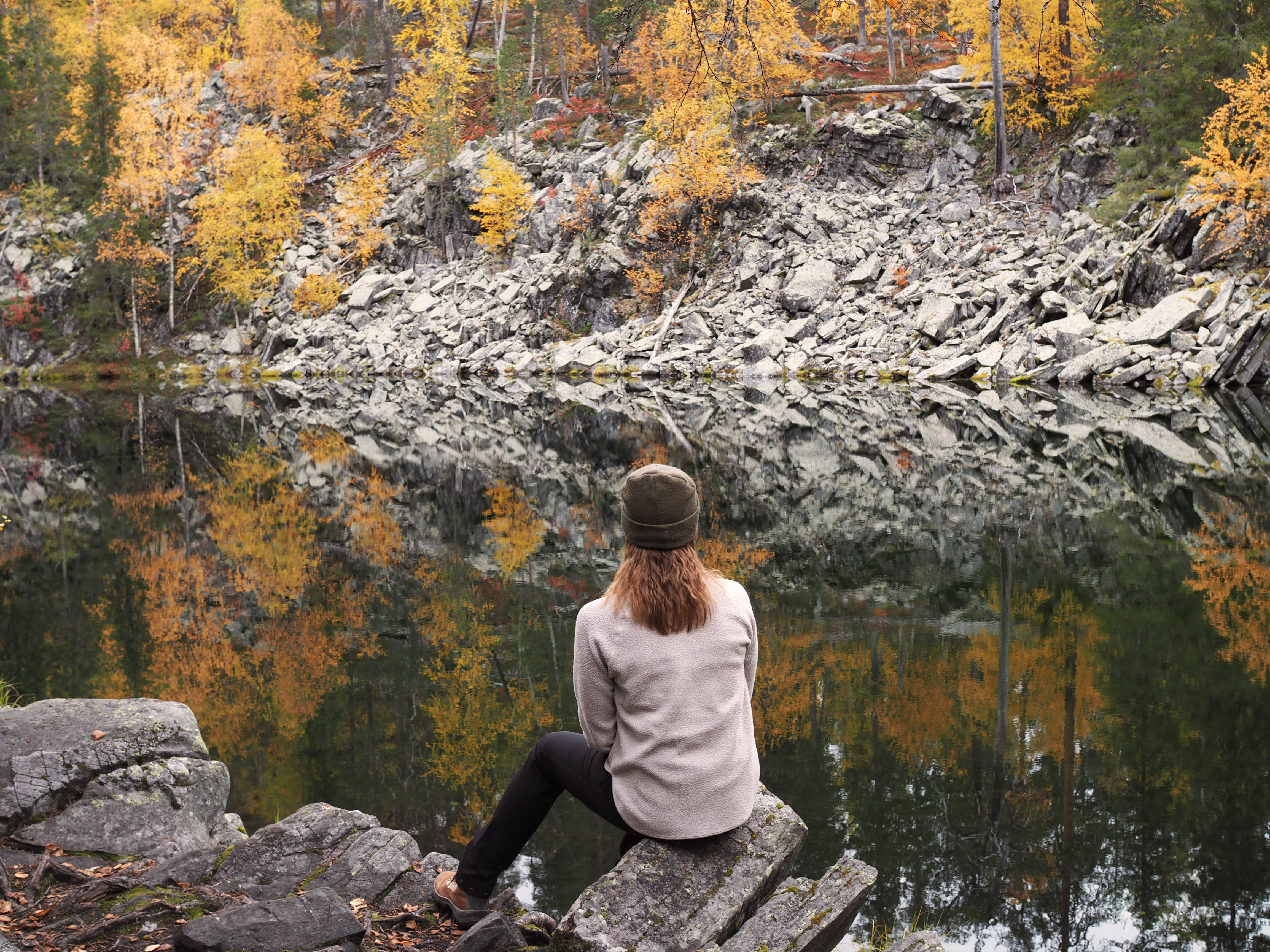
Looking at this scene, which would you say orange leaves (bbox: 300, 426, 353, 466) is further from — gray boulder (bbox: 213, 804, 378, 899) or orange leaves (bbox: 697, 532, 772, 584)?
gray boulder (bbox: 213, 804, 378, 899)

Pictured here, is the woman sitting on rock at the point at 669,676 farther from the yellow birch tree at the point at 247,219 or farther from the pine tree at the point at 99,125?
the pine tree at the point at 99,125

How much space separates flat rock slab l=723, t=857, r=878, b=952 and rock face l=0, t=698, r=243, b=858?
291cm

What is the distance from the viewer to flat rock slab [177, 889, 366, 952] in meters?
3.88

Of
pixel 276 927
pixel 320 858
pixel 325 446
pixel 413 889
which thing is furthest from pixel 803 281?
pixel 276 927

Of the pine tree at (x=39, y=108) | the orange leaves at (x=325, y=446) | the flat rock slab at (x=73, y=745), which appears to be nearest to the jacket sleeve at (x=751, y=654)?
the flat rock slab at (x=73, y=745)

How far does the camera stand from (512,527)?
16.1 meters

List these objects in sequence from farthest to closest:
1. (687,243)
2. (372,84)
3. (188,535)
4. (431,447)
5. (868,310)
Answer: (372,84) < (687,243) < (868,310) < (431,447) < (188,535)

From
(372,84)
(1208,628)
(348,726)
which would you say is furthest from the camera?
(372,84)

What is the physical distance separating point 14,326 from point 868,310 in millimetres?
45320

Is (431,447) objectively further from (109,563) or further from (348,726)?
(348,726)

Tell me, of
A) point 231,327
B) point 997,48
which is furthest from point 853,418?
point 231,327

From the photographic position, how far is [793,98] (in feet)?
178

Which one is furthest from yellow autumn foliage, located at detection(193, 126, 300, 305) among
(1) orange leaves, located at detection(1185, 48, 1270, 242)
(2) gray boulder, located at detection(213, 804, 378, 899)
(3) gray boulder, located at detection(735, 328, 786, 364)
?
(2) gray boulder, located at detection(213, 804, 378, 899)

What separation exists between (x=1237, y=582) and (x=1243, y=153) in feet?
96.4
